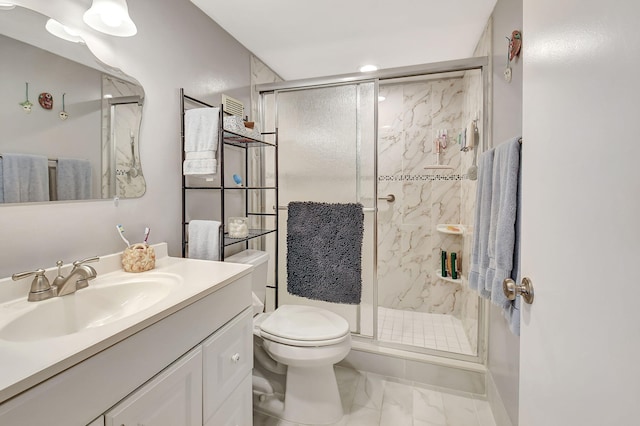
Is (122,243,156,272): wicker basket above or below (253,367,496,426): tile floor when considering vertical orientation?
above

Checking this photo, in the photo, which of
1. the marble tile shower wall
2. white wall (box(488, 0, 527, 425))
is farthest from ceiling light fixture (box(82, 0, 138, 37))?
the marble tile shower wall

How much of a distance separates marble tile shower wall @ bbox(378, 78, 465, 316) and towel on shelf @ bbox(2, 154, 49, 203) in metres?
2.48

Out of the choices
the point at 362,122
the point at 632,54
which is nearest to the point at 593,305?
the point at 632,54

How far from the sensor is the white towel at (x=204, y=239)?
153cm

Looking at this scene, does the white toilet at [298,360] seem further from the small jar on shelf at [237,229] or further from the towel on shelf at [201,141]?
the towel on shelf at [201,141]

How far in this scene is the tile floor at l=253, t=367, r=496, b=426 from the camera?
1622mm

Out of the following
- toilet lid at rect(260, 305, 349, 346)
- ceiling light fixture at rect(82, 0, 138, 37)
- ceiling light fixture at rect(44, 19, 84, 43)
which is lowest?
toilet lid at rect(260, 305, 349, 346)

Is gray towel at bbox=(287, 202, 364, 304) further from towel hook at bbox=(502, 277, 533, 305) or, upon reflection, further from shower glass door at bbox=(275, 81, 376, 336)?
towel hook at bbox=(502, 277, 533, 305)

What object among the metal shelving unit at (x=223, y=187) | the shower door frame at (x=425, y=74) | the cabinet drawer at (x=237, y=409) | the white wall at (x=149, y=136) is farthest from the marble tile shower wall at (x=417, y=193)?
the cabinet drawer at (x=237, y=409)

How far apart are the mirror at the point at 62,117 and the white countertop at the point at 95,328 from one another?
303mm

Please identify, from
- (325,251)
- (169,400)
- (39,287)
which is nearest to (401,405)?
(325,251)

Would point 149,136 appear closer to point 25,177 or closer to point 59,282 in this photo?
point 25,177

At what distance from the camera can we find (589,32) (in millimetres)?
512

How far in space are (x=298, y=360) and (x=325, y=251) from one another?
0.76 metres
